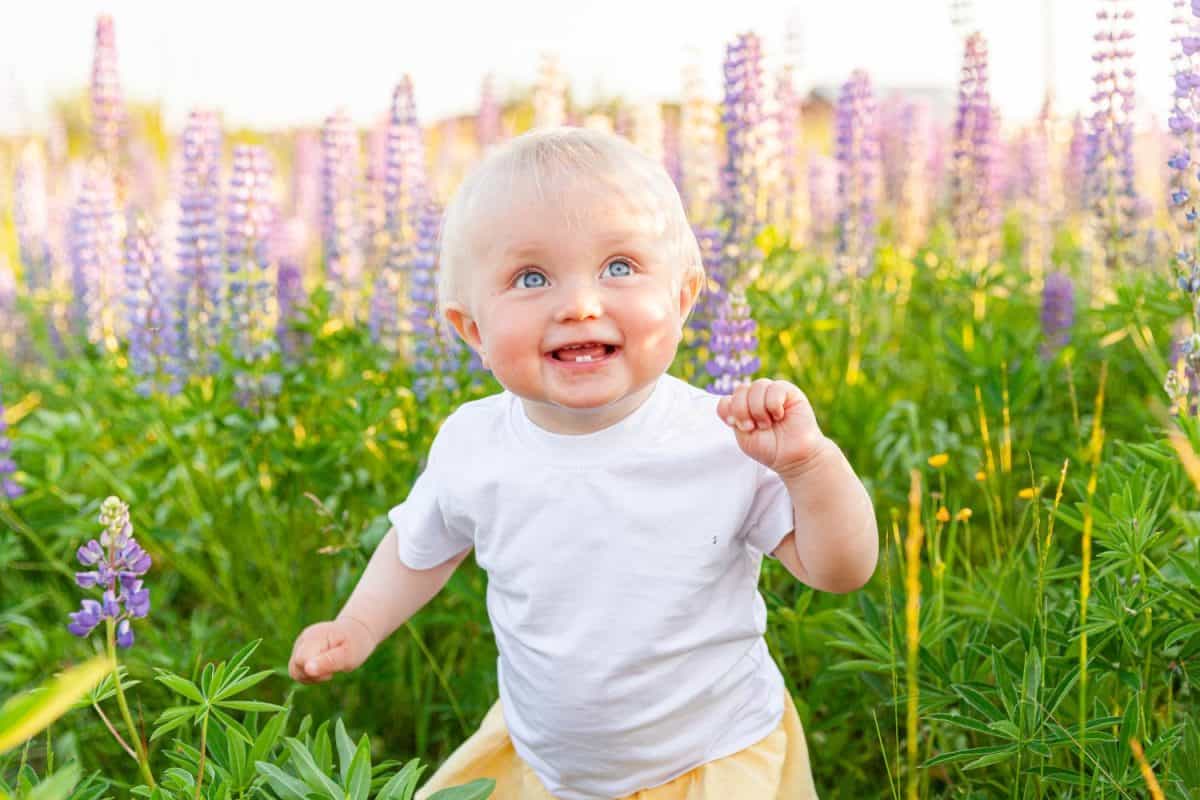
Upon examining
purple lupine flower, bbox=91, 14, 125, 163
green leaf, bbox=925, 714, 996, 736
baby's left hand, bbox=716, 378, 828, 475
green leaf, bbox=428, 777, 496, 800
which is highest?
purple lupine flower, bbox=91, 14, 125, 163

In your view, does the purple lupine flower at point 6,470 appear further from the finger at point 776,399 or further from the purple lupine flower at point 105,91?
the finger at point 776,399

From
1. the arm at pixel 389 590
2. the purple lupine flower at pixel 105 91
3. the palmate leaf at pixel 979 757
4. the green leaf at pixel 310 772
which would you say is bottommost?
the palmate leaf at pixel 979 757

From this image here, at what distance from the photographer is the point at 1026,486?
10.2ft

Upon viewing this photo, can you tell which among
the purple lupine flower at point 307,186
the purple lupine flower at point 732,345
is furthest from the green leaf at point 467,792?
the purple lupine flower at point 307,186

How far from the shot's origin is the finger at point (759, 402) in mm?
1473

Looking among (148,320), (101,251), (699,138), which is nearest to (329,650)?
(148,320)

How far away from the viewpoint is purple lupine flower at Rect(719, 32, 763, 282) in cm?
390

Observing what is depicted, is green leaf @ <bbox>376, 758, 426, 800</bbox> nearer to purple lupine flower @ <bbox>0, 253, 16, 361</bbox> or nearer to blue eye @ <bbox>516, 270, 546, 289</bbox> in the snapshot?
blue eye @ <bbox>516, 270, 546, 289</bbox>

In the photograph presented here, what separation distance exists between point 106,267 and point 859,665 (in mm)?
3264

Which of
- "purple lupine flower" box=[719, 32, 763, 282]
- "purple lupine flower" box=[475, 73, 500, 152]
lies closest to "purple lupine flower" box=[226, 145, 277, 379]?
"purple lupine flower" box=[719, 32, 763, 282]

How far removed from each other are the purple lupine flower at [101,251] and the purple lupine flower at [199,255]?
0.40 meters

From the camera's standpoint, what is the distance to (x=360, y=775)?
5.04 feet

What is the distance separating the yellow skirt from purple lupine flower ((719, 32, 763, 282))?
223 centimetres

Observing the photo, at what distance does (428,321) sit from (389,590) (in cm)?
140
